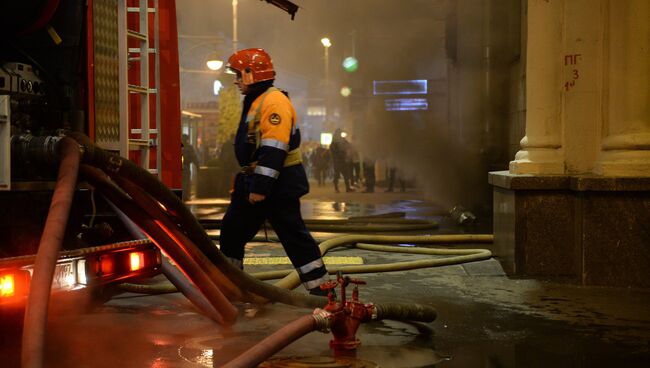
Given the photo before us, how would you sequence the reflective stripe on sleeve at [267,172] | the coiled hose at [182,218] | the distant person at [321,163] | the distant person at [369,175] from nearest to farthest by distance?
the coiled hose at [182,218], the reflective stripe on sleeve at [267,172], the distant person at [369,175], the distant person at [321,163]

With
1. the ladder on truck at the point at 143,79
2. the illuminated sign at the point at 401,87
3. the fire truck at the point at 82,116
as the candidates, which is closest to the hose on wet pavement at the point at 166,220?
the fire truck at the point at 82,116

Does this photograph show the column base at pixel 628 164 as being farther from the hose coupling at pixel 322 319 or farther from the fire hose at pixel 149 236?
the hose coupling at pixel 322 319

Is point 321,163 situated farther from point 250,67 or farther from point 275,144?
point 275,144

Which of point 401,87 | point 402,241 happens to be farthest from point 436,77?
point 402,241

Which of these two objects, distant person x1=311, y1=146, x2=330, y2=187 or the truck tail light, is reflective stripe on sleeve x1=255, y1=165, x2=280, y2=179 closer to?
the truck tail light

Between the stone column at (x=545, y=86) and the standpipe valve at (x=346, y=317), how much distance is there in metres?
3.00

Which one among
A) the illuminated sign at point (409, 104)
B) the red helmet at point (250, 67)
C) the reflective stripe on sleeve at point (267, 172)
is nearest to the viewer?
the reflective stripe on sleeve at point (267, 172)

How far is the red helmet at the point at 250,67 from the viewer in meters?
5.89

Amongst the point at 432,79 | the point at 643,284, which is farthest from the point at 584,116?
the point at 432,79

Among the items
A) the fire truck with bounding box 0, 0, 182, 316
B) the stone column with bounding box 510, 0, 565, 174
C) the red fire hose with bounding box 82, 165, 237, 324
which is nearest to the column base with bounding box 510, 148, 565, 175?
the stone column with bounding box 510, 0, 565, 174

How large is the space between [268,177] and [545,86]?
2.74 m

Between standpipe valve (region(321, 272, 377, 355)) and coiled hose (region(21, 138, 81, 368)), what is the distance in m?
1.43

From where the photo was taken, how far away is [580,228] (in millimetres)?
6547

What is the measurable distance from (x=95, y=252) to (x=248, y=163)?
1932mm
